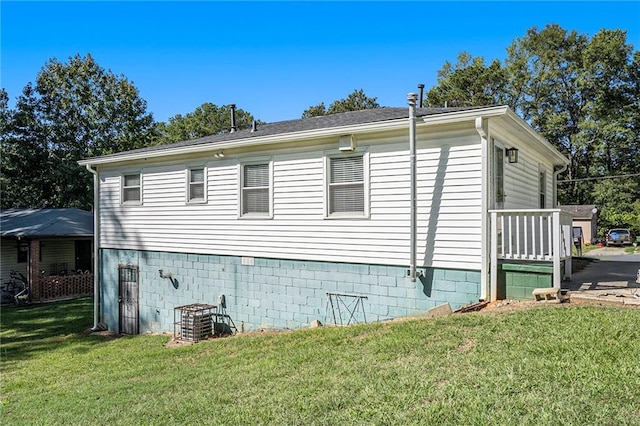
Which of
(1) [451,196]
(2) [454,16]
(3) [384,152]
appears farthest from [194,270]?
(2) [454,16]

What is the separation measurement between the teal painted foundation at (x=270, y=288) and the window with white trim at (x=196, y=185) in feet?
4.51

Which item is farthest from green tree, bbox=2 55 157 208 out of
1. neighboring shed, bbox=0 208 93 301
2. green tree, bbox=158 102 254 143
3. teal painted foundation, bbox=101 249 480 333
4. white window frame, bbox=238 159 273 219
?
white window frame, bbox=238 159 273 219

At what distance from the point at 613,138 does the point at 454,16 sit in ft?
91.8

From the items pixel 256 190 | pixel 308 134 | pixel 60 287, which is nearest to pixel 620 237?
pixel 256 190

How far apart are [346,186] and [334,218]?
66 cm

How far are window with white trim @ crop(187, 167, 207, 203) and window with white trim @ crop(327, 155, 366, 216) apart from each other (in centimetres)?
350

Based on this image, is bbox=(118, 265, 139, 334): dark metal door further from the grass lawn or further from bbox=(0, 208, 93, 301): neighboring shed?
bbox=(0, 208, 93, 301): neighboring shed

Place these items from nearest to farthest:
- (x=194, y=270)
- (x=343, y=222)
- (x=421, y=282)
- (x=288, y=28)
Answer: (x=421, y=282), (x=343, y=222), (x=194, y=270), (x=288, y=28)

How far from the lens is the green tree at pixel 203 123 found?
4406cm

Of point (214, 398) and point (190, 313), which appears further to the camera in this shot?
point (190, 313)

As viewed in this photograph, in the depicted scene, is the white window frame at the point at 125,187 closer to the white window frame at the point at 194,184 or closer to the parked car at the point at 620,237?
the white window frame at the point at 194,184

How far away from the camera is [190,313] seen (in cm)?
1009

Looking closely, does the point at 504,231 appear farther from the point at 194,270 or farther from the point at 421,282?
the point at 194,270

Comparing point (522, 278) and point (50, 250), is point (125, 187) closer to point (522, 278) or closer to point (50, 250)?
point (50, 250)
